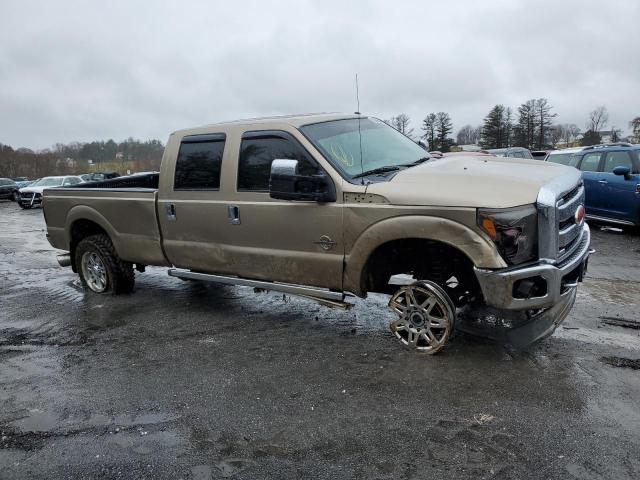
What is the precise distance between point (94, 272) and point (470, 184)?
5144mm

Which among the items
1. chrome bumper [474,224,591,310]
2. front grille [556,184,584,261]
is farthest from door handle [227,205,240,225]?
front grille [556,184,584,261]

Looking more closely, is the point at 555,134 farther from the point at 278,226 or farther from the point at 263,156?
the point at 278,226

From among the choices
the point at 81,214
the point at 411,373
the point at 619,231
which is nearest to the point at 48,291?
the point at 81,214

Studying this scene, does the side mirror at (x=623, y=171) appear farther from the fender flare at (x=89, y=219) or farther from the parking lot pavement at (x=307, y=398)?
the fender flare at (x=89, y=219)

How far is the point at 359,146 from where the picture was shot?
4699mm

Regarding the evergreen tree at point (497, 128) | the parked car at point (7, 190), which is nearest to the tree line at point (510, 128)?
the evergreen tree at point (497, 128)

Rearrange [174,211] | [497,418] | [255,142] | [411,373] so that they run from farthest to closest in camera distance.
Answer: [174,211] → [255,142] → [411,373] → [497,418]

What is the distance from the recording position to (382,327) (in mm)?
4992

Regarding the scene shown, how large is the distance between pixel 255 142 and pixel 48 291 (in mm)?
4305

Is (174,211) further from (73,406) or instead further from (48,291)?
(48,291)

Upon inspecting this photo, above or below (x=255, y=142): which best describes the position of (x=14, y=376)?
below

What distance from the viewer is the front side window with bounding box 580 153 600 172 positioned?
10.8m

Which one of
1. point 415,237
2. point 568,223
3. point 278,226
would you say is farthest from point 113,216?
point 568,223

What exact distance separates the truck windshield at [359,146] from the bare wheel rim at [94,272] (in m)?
3.65
